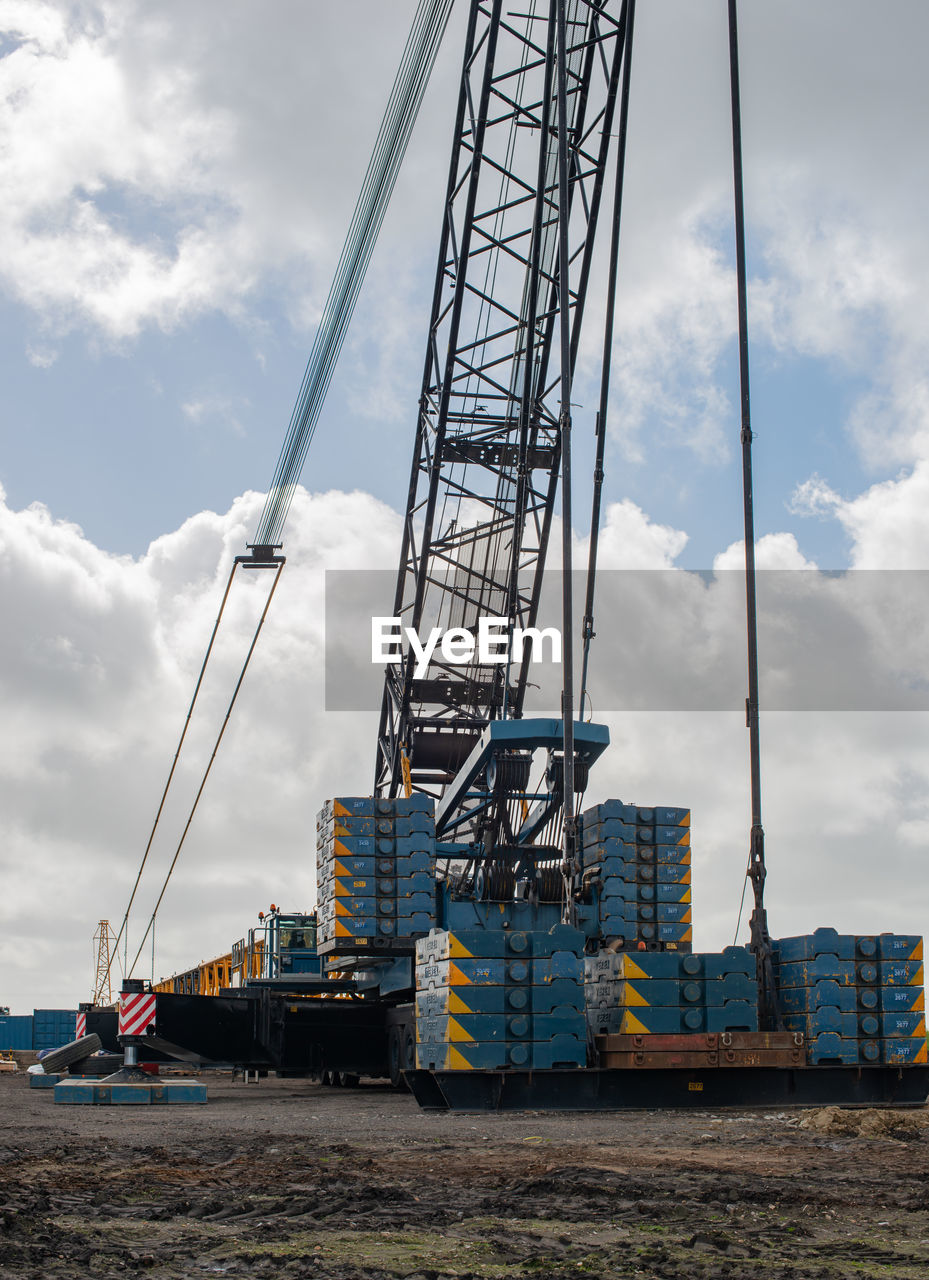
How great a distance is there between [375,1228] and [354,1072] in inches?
649

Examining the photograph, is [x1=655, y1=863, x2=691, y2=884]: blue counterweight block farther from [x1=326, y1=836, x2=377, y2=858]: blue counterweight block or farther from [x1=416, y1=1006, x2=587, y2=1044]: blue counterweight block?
[x1=416, y1=1006, x2=587, y2=1044]: blue counterweight block

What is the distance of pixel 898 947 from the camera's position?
1662 cm

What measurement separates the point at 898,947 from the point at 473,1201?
1038 cm

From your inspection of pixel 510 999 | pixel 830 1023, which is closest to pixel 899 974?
pixel 830 1023

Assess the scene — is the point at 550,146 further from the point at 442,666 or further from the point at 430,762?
the point at 430,762

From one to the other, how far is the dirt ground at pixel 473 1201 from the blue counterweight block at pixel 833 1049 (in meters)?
3.15

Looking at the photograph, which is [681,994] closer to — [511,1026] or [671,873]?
[511,1026]

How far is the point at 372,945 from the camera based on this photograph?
Result: 2125 centimetres

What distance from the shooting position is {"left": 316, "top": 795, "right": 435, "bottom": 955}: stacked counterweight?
21.2 metres

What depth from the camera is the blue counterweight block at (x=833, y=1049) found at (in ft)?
52.7

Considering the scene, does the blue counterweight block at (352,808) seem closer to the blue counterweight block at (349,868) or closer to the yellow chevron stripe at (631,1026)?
the blue counterweight block at (349,868)

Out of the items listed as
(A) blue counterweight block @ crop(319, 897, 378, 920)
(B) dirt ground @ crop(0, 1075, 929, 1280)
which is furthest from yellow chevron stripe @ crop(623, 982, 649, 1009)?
(A) blue counterweight block @ crop(319, 897, 378, 920)

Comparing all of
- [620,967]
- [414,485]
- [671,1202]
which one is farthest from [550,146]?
[671,1202]

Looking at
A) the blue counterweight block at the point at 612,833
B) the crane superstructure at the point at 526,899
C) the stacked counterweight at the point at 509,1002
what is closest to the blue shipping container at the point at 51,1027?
the crane superstructure at the point at 526,899
